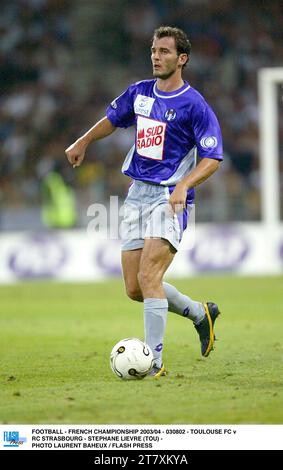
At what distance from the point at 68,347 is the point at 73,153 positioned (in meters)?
2.32

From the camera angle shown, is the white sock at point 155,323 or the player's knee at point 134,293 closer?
the white sock at point 155,323

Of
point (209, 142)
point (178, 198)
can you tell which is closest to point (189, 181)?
point (178, 198)

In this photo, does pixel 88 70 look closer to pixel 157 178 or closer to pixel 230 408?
pixel 157 178

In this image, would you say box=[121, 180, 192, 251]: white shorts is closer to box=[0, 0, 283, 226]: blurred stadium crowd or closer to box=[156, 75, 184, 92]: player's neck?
box=[156, 75, 184, 92]: player's neck

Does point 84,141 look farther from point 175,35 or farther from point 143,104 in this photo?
point 175,35

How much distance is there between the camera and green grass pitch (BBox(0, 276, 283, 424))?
5453 mm

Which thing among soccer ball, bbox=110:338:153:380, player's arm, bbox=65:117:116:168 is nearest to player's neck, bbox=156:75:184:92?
player's arm, bbox=65:117:116:168

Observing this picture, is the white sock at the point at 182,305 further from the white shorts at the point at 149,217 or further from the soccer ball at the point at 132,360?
the soccer ball at the point at 132,360

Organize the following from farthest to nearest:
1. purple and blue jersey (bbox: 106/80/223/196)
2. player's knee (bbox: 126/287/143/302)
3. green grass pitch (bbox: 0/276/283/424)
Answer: player's knee (bbox: 126/287/143/302), purple and blue jersey (bbox: 106/80/223/196), green grass pitch (bbox: 0/276/283/424)

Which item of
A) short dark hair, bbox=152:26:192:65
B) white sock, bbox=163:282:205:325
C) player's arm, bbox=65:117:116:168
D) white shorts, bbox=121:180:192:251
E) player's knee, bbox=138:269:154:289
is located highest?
short dark hair, bbox=152:26:192:65

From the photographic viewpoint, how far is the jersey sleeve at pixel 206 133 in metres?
6.64

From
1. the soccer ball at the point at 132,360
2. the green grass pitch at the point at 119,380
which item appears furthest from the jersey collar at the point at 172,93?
the green grass pitch at the point at 119,380

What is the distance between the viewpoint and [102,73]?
20.9 meters
